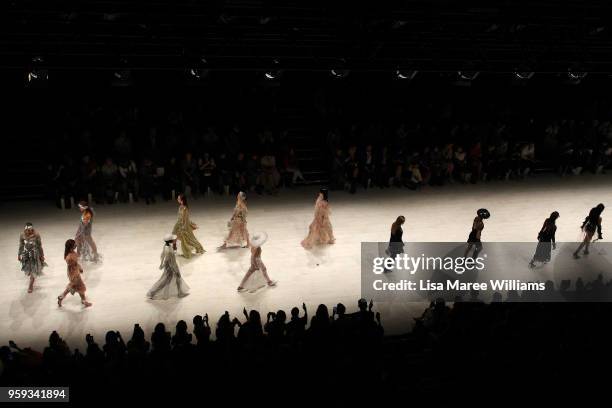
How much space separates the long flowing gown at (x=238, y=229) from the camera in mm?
11173

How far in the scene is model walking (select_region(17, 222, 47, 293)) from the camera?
31.3ft

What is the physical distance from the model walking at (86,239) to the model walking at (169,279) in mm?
1719

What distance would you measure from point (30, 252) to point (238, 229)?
355 centimetres

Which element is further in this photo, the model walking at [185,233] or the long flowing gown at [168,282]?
the model walking at [185,233]

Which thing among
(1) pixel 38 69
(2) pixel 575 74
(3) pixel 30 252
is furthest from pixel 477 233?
(1) pixel 38 69

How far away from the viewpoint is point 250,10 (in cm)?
1102

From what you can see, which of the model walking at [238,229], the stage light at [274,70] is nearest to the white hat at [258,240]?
the model walking at [238,229]

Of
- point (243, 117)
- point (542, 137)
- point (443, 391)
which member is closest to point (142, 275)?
point (443, 391)

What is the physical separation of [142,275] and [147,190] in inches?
150

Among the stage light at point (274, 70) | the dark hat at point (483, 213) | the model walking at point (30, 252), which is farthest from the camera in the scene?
the stage light at point (274, 70)

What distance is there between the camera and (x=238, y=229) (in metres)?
11.5

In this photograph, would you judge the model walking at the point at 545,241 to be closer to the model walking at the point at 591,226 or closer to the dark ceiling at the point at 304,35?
the model walking at the point at 591,226

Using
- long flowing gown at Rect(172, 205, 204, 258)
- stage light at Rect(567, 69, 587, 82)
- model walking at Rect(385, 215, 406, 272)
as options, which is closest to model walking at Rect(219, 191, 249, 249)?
long flowing gown at Rect(172, 205, 204, 258)

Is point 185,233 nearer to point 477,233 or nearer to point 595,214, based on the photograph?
point 477,233
